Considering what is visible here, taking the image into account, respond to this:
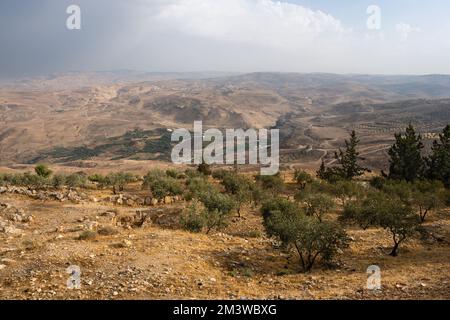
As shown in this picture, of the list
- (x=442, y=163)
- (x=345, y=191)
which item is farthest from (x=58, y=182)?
(x=442, y=163)

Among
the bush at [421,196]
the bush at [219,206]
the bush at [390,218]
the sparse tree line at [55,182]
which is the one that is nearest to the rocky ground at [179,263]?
the bush at [390,218]

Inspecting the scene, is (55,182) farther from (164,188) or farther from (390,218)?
(390,218)

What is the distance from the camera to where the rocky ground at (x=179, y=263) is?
1267cm

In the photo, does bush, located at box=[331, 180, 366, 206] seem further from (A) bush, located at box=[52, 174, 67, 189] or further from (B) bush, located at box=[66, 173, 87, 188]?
(A) bush, located at box=[52, 174, 67, 189]

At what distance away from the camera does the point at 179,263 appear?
15.2m

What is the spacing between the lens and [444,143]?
44281mm

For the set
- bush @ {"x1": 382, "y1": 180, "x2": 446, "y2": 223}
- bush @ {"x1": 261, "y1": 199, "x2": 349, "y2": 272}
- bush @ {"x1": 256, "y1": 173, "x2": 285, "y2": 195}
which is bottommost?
bush @ {"x1": 256, "y1": 173, "x2": 285, "y2": 195}

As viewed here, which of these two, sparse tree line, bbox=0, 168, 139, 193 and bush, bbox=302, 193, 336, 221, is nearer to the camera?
bush, bbox=302, 193, 336, 221

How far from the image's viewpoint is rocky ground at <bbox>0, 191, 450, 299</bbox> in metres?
12.7

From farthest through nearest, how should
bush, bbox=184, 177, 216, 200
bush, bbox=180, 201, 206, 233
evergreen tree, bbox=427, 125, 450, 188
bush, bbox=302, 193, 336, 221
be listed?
evergreen tree, bbox=427, 125, 450, 188, bush, bbox=184, 177, 216, 200, bush, bbox=302, 193, 336, 221, bush, bbox=180, 201, 206, 233

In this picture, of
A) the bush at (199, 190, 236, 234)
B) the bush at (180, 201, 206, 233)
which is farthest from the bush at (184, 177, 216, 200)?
the bush at (180, 201, 206, 233)

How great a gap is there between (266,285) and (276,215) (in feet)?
19.0

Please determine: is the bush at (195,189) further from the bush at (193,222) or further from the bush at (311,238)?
the bush at (311,238)

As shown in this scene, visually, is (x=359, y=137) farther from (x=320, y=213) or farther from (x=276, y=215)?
(x=276, y=215)
